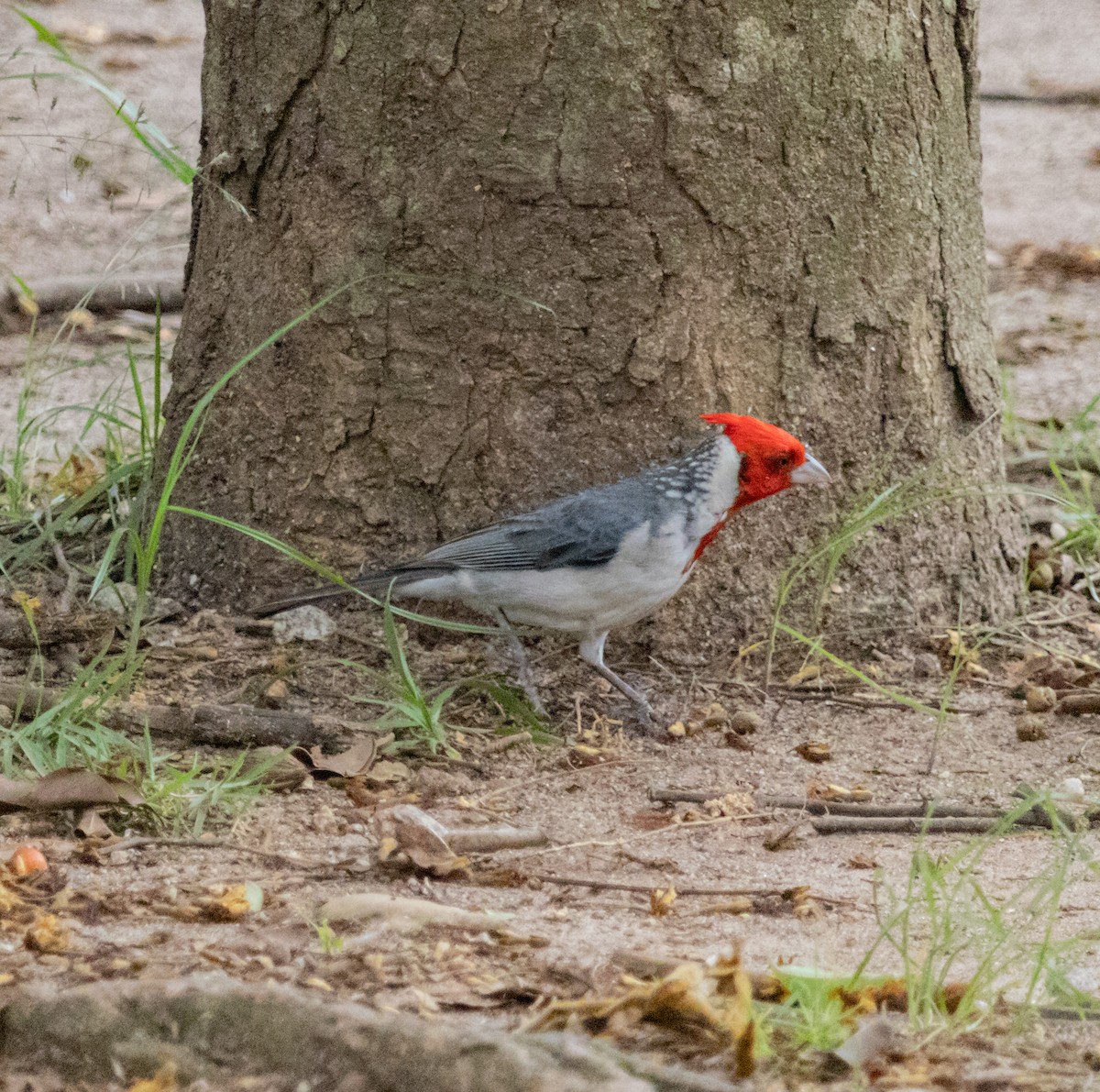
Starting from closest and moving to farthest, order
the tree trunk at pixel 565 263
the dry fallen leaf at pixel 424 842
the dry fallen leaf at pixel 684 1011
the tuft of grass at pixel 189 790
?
the dry fallen leaf at pixel 684 1011
the dry fallen leaf at pixel 424 842
the tuft of grass at pixel 189 790
the tree trunk at pixel 565 263

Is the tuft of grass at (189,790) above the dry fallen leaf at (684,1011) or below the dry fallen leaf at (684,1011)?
below

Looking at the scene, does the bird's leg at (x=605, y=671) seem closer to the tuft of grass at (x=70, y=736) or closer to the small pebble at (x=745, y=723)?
the small pebble at (x=745, y=723)

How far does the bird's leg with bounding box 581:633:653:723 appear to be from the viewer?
4383mm

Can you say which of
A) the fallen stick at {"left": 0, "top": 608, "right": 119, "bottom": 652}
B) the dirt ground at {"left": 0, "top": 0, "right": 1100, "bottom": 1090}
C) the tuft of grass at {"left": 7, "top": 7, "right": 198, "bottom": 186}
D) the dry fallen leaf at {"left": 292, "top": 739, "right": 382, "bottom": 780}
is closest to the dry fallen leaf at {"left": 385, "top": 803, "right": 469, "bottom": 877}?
the dirt ground at {"left": 0, "top": 0, "right": 1100, "bottom": 1090}

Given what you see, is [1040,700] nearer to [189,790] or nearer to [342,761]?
[342,761]

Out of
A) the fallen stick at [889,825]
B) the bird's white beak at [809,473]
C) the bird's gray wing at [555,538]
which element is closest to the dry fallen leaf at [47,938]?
the fallen stick at [889,825]

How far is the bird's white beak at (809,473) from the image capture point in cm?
433

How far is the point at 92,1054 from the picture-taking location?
222cm

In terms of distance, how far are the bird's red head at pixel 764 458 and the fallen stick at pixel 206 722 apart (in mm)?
1323

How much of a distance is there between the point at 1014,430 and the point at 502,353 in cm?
270

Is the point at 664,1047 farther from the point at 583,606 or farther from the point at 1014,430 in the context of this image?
the point at 1014,430

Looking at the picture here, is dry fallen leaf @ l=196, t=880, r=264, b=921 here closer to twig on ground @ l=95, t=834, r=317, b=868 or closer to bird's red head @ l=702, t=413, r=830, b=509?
twig on ground @ l=95, t=834, r=317, b=868

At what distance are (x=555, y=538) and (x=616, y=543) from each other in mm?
176

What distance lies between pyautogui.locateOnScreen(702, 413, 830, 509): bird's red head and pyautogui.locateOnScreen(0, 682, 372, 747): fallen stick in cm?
132
